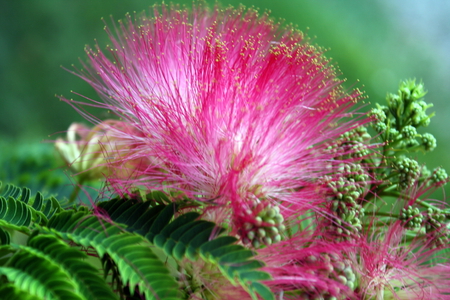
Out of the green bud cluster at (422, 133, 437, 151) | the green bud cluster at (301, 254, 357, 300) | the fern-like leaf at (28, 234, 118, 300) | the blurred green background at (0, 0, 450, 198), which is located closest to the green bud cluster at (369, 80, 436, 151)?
the green bud cluster at (422, 133, 437, 151)

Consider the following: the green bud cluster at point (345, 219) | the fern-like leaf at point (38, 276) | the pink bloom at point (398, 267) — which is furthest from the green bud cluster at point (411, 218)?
the fern-like leaf at point (38, 276)

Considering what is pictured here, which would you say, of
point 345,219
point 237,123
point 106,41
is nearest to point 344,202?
point 345,219

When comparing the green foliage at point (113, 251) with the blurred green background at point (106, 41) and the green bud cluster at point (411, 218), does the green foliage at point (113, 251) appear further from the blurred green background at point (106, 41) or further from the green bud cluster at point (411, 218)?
the blurred green background at point (106, 41)

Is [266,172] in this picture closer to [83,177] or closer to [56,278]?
[56,278]

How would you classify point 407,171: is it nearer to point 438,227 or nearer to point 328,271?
point 438,227

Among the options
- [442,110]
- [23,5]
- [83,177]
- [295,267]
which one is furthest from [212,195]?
[23,5]

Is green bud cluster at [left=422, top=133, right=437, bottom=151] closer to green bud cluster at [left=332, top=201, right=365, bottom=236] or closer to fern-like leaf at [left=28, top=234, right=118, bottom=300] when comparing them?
green bud cluster at [left=332, top=201, right=365, bottom=236]
